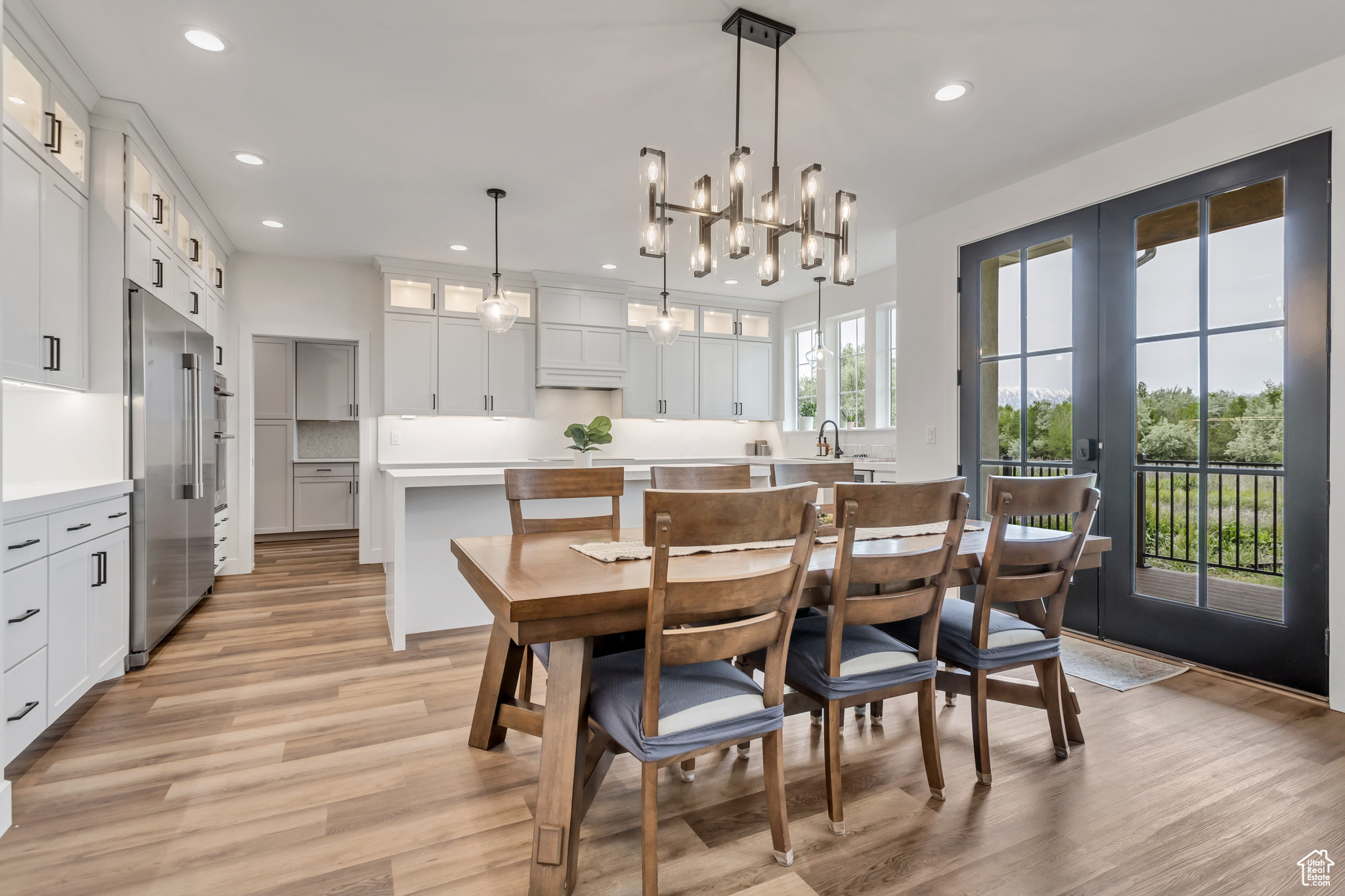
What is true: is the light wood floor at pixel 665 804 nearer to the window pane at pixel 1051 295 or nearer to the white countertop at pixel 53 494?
the white countertop at pixel 53 494

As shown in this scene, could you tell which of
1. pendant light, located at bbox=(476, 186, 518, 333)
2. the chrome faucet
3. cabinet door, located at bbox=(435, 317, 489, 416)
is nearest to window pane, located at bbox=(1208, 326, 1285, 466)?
the chrome faucet

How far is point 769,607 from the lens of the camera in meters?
1.58

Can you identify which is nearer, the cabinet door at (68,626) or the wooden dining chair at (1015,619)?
the wooden dining chair at (1015,619)

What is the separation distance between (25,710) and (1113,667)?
4.14 meters

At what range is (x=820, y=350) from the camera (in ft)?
19.0

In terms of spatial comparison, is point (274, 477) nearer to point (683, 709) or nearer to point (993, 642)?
point (683, 709)

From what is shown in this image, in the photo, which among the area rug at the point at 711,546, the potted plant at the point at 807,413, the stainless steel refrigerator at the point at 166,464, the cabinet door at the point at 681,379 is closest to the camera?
the area rug at the point at 711,546

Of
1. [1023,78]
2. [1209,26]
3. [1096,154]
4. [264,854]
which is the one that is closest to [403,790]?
[264,854]

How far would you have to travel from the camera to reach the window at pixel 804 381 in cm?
692

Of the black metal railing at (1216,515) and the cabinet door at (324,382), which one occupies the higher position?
the cabinet door at (324,382)

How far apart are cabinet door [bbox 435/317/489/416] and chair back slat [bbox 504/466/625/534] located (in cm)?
364

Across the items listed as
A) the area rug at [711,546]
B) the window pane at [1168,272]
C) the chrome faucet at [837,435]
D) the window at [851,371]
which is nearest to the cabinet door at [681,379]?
the chrome faucet at [837,435]

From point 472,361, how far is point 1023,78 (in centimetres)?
455

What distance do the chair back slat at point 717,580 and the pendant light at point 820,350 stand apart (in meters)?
4.48
